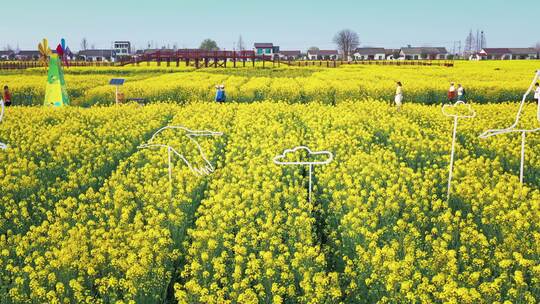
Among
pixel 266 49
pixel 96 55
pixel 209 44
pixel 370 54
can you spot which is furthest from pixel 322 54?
pixel 96 55

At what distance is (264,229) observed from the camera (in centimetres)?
755

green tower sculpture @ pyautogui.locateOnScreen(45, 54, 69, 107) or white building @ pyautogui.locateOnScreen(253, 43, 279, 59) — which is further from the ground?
white building @ pyautogui.locateOnScreen(253, 43, 279, 59)

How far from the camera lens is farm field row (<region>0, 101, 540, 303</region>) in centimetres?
589

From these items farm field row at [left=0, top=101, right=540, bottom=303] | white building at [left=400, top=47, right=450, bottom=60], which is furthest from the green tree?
farm field row at [left=0, top=101, right=540, bottom=303]

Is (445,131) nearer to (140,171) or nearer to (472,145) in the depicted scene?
(472,145)

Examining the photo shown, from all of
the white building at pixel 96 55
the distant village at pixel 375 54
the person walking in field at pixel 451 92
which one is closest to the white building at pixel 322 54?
the distant village at pixel 375 54

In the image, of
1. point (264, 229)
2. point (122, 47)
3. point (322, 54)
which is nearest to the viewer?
point (264, 229)

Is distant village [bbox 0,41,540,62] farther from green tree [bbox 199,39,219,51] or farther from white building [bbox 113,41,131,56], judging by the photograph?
white building [bbox 113,41,131,56]

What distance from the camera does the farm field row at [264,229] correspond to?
5.89 m

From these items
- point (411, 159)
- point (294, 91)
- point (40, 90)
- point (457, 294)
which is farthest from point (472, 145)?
point (40, 90)

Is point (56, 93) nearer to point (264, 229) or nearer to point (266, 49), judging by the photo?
point (264, 229)

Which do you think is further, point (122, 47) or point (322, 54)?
point (122, 47)

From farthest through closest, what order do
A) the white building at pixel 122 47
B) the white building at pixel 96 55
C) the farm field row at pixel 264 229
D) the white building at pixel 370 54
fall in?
the white building at pixel 122 47 < the white building at pixel 96 55 < the white building at pixel 370 54 < the farm field row at pixel 264 229

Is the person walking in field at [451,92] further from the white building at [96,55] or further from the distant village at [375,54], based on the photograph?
the white building at [96,55]
